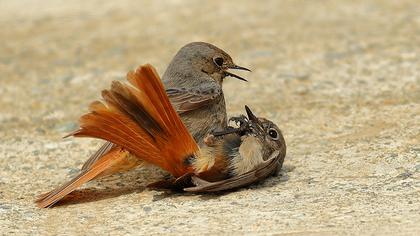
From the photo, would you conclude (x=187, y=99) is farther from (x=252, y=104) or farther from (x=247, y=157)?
(x=252, y=104)

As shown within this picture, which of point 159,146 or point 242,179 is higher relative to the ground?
point 159,146

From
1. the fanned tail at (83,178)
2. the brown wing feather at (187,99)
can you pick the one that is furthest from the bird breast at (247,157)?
the fanned tail at (83,178)

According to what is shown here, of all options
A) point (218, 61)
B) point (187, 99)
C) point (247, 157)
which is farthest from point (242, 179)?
point (218, 61)

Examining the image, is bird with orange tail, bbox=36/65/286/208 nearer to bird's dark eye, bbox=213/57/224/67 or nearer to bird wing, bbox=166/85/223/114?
bird wing, bbox=166/85/223/114

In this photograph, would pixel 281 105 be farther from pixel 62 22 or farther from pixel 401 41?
pixel 62 22

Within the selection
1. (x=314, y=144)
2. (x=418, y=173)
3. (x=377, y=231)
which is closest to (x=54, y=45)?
(x=314, y=144)
